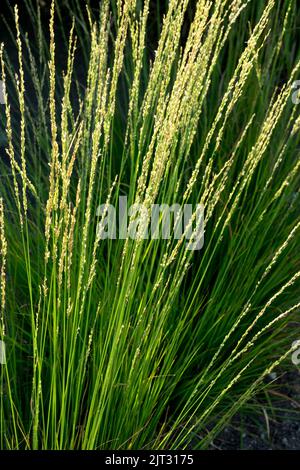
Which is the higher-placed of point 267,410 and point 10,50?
point 10,50

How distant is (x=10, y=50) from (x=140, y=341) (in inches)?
A: 126

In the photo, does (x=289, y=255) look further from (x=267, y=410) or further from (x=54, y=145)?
(x=54, y=145)

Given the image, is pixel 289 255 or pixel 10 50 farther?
pixel 10 50

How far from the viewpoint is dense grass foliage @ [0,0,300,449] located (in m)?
2.01

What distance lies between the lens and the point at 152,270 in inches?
106

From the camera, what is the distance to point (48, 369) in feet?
7.72

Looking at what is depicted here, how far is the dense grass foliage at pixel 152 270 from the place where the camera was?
79.0 inches
